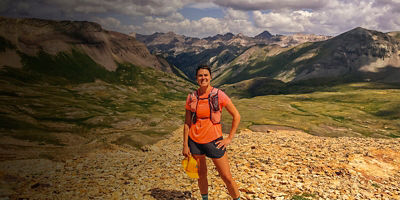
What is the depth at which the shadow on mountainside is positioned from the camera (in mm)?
12923

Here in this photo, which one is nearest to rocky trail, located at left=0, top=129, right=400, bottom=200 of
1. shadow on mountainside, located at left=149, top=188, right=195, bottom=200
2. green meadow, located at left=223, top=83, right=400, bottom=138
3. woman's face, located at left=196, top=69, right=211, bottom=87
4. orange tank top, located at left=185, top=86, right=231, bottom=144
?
shadow on mountainside, located at left=149, top=188, right=195, bottom=200

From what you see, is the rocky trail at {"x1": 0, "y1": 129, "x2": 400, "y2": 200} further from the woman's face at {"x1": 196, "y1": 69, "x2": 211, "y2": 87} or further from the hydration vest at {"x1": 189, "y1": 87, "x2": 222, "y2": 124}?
the woman's face at {"x1": 196, "y1": 69, "x2": 211, "y2": 87}

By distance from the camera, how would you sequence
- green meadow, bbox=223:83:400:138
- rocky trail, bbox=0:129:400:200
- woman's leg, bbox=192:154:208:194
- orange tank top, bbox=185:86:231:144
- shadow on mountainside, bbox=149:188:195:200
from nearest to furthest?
orange tank top, bbox=185:86:231:144
woman's leg, bbox=192:154:208:194
rocky trail, bbox=0:129:400:200
shadow on mountainside, bbox=149:188:195:200
green meadow, bbox=223:83:400:138

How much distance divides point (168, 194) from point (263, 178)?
17.9ft

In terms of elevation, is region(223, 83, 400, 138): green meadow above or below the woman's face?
below

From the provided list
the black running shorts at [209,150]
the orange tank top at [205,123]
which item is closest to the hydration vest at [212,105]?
the orange tank top at [205,123]

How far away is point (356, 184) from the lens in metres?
13.2

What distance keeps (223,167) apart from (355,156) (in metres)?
12.1

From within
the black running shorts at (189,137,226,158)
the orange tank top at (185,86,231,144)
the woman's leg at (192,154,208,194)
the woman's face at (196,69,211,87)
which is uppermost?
the woman's face at (196,69,211,87)

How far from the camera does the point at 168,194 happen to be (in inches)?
526

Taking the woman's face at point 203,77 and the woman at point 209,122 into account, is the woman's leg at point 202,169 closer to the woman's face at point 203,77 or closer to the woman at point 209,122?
the woman at point 209,122

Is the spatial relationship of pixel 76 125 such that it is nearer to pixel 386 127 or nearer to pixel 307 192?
pixel 307 192

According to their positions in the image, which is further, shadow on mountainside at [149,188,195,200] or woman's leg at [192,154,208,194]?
shadow on mountainside at [149,188,195,200]

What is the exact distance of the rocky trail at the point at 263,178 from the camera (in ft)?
41.9
